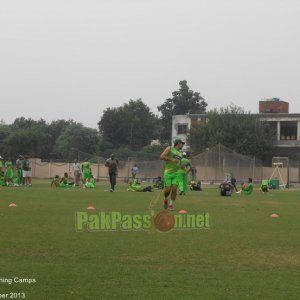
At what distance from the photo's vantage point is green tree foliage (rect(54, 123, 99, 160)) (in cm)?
9606

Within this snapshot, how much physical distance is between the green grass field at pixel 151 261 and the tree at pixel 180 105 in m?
94.9

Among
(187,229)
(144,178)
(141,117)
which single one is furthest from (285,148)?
(187,229)

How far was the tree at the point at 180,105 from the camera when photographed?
10881 centimetres

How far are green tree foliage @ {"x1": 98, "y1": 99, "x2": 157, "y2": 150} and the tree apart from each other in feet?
13.8

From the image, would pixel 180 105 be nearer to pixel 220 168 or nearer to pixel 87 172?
pixel 220 168

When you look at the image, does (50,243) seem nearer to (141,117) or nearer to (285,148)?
(285,148)

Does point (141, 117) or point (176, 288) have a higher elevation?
point (141, 117)

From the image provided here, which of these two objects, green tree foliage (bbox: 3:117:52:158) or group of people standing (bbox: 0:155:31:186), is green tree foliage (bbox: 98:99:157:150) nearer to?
green tree foliage (bbox: 3:117:52:158)

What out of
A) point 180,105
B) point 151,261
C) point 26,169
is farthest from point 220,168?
point 180,105

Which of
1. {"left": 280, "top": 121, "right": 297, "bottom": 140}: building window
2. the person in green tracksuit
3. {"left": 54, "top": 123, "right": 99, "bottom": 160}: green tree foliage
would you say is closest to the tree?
{"left": 54, "top": 123, "right": 99, "bottom": 160}: green tree foliage

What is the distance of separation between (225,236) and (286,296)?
16.1 feet

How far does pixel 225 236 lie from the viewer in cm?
1190

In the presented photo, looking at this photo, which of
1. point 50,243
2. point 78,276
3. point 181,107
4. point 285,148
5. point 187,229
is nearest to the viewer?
point 78,276

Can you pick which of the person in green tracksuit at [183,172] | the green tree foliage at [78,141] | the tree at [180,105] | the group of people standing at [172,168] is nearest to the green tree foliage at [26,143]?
the green tree foliage at [78,141]
